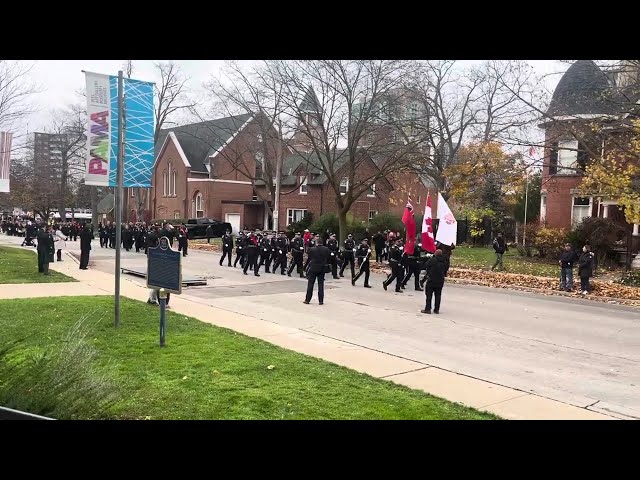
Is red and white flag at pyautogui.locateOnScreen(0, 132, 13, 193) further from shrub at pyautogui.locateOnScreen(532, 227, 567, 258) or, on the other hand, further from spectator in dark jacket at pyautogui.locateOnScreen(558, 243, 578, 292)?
A: shrub at pyautogui.locateOnScreen(532, 227, 567, 258)

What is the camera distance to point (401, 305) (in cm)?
1481

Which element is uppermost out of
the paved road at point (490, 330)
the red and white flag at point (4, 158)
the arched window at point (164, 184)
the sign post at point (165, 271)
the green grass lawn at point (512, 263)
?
the arched window at point (164, 184)

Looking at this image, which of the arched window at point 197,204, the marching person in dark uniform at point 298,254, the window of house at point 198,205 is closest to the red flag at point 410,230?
the marching person in dark uniform at point 298,254

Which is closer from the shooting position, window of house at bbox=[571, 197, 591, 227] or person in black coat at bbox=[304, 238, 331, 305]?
person in black coat at bbox=[304, 238, 331, 305]

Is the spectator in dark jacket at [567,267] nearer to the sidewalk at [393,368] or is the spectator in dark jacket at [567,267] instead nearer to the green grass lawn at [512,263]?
the green grass lawn at [512,263]

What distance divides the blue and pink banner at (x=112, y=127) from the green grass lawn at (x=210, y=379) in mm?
2936

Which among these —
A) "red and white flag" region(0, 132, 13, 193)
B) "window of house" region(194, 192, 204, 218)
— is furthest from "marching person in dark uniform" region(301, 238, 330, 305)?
"window of house" region(194, 192, 204, 218)

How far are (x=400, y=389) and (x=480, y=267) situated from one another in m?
18.9

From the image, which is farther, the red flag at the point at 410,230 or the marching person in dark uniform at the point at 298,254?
the marching person in dark uniform at the point at 298,254

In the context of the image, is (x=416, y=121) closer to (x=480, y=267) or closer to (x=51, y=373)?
(x=480, y=267)

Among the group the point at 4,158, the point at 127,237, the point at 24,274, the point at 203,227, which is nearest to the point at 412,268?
the point at 24,274

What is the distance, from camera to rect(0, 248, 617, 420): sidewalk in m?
6.45

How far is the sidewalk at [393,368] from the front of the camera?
21.1 feet

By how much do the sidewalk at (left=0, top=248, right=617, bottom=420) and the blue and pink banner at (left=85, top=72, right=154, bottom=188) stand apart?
3.53 meters
